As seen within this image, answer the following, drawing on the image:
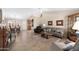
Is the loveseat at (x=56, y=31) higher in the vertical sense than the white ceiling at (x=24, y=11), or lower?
lower

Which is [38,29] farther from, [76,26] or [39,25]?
[76,26]

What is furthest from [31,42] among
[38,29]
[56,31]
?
[56,31]

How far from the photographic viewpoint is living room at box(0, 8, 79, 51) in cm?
238

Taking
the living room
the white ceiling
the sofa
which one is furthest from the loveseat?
the white ceiling

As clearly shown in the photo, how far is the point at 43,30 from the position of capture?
246cm

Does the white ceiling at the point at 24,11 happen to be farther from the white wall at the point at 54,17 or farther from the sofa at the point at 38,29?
the sofa at the point at 38,29

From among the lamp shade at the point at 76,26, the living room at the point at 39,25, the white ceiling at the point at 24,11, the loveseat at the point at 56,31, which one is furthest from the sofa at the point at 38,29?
the lamp shade at the point at 76,26

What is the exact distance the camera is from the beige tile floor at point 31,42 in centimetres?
238

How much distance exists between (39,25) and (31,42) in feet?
1.08

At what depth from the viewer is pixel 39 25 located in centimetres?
244

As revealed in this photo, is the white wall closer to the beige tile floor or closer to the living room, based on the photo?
the living room
